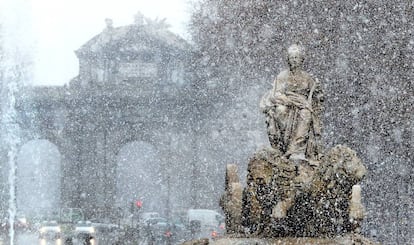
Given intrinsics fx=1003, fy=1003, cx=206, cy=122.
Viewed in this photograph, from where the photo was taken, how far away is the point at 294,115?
455 inches

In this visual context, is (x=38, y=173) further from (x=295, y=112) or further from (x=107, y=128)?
(x=295, y=112)

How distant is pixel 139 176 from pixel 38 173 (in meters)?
10.9

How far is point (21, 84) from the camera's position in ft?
194

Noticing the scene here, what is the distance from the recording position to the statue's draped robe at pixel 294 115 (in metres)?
11.5

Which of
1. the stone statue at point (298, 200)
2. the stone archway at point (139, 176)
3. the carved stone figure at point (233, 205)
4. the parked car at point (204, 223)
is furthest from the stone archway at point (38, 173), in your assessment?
the stone statue at point (298, 200)

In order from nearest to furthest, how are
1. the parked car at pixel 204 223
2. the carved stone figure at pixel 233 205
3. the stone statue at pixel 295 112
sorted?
the carved stone figure at pixel 233 205, the stone statue at pixel 295 112, the parked car at pixel 204 223

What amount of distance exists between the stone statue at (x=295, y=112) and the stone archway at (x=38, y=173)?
56.2m

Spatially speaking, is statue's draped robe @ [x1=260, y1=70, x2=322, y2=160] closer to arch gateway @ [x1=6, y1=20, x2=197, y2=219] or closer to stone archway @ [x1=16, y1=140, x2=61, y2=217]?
arch gateway @ [x1=6, y1=20, x2=197, y2=219]

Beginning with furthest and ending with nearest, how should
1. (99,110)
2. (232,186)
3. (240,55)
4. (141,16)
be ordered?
(141,16) < (99,110) < (240,55) < (232,186)

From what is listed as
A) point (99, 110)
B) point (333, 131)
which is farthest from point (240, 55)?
point (99, 110)

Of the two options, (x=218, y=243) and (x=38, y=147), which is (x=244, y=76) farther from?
(x=38, y=147)

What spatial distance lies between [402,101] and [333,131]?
5.86 feet

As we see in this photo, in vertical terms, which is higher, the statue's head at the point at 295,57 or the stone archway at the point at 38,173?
the stone archway at the point at 38,173

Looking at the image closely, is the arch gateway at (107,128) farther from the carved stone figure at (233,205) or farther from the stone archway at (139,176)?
the carved stone figure at (233,205)
